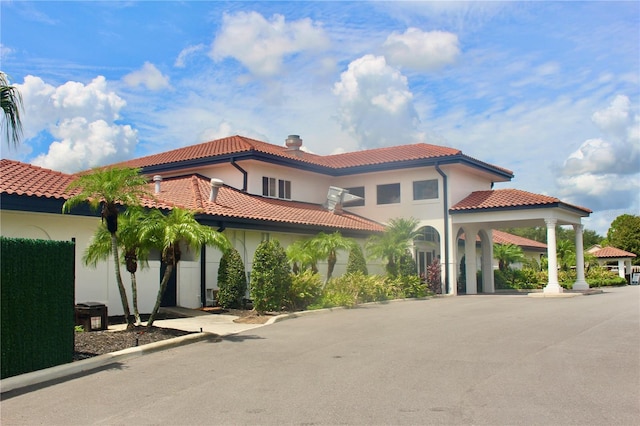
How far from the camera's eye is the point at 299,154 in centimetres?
3381

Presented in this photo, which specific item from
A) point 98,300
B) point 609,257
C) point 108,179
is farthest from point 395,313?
point 609,257

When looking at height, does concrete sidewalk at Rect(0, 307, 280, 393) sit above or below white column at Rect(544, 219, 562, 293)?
below

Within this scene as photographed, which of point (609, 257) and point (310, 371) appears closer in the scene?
point (310, 371)

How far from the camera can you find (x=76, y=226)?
16.2 metres

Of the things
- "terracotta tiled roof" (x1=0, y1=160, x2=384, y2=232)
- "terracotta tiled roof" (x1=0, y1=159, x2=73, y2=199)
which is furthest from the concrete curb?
"terracotta tiled roof" (x1=0, y1=159, x2=73, y2=199)

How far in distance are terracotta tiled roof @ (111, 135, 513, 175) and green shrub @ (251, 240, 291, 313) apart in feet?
28.9

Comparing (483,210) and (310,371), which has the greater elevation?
(483,210)

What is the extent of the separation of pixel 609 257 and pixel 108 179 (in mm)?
49584

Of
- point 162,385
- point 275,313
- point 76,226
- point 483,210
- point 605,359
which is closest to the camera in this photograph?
point 162,385

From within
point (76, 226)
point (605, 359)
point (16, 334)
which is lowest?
point (605, 359)

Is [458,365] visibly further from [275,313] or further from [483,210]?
[483,210]

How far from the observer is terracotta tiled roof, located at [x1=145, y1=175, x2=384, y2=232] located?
21312 mm

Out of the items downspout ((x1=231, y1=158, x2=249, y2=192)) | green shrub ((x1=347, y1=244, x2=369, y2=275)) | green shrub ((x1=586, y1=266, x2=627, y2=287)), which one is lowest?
green shrub ((x1=586, y1=266, x2=627, y2=287))

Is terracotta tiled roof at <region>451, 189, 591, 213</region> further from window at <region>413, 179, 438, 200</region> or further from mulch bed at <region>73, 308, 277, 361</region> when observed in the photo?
mulch bed at <region>73, 308, 277, 361</region>
